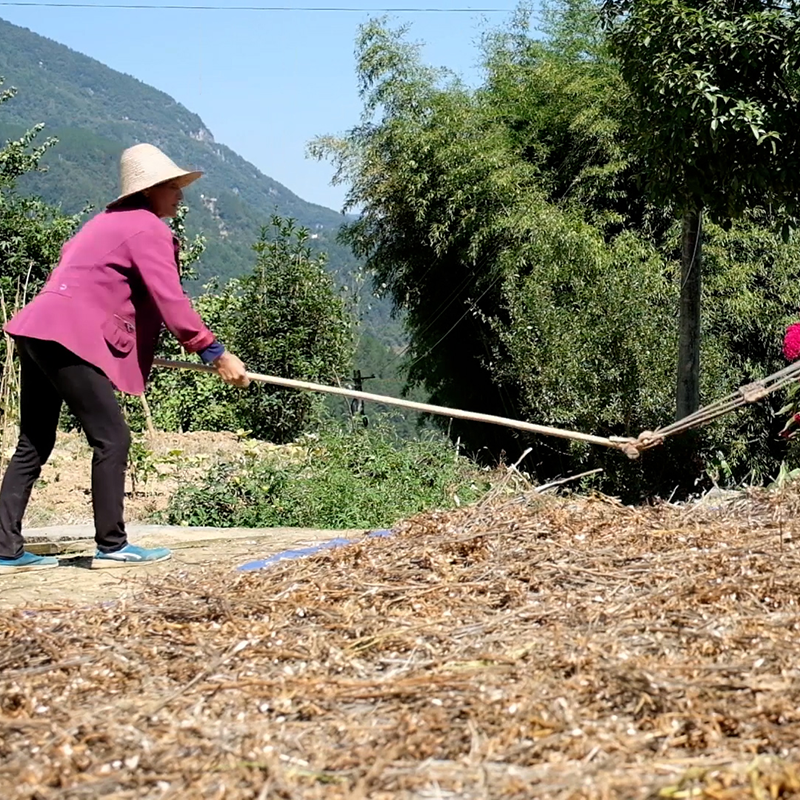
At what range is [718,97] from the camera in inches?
251

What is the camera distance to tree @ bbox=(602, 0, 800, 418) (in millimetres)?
6375

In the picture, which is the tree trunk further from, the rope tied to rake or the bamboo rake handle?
the bamboo rake handle

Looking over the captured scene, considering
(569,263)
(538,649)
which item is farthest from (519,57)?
(538,649)

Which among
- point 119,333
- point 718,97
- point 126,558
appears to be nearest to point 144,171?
point 119,333

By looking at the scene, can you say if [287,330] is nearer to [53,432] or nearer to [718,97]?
[718,97]

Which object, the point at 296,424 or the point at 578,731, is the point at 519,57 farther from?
the point at 578,731

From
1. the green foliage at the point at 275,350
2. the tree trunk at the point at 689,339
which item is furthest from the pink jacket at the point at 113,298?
the green foliage at the point at 275,350

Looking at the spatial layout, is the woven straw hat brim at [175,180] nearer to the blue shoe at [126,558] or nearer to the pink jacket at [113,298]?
the pink jacket at [113,298]

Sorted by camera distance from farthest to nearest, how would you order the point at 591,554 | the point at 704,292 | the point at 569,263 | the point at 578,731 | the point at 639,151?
the point at 704,292 → the point at 569,263 → the point at 639,151 → the point at 591,554 → the point at 578,731

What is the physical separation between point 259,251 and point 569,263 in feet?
11.4

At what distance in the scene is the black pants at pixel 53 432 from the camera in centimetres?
420

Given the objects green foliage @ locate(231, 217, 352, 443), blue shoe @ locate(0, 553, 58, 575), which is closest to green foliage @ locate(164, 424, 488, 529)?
blue shoe @ locate(0, 553, 58, 575)

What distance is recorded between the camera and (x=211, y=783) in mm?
1913

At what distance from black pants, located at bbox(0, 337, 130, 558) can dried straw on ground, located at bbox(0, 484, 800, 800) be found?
713mm
